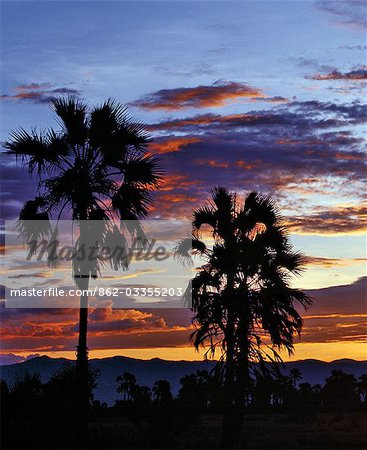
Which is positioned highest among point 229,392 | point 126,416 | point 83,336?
point 83,336

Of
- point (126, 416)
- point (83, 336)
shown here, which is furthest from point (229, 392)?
point (83, 336)

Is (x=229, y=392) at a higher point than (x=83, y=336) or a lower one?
lower

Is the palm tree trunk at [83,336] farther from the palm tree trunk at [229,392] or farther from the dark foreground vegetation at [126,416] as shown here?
the palm tree trunk at [229,392]

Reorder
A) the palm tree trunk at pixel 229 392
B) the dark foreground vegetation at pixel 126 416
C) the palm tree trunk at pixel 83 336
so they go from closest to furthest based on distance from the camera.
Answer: the dark foreground vegetation at pixel 126 416, the palm tree trunk at pixel 83 336, the palm tree trunk at pixel 229 392

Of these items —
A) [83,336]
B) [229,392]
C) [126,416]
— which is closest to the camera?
[83,336]

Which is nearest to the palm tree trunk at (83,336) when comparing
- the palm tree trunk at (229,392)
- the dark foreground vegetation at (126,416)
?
the dark foreground vegetation at (126,416)

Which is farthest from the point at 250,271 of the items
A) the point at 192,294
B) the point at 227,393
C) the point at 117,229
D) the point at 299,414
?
the point at 299,414

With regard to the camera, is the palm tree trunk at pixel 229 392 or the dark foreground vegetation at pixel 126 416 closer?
the dark foreground vegetation at pixel 126 416

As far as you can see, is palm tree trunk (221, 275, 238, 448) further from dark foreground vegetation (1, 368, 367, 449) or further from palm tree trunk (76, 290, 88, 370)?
palm tree trunk (76, 290, 88, 370)

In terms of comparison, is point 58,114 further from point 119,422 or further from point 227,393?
point 119,422

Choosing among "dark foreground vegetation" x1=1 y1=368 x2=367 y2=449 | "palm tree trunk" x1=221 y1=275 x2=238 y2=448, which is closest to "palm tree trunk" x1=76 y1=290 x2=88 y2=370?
"dark foreground vegetation" x1=1 y1=368 x2=367 y2=449

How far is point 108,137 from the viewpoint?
106 feet

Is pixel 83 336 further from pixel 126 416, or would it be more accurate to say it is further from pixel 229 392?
pixel 229 392

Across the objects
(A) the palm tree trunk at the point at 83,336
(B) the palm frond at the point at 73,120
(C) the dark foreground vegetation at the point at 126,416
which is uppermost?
(B) the palm frond at the point at 73,120
